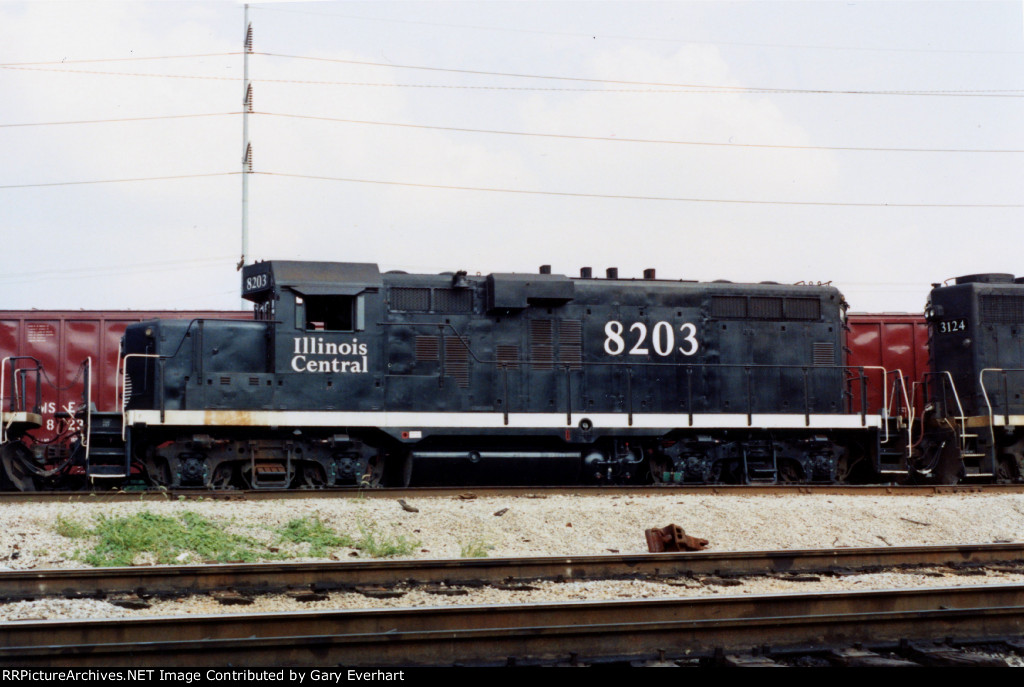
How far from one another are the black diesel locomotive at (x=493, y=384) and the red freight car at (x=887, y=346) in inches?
129

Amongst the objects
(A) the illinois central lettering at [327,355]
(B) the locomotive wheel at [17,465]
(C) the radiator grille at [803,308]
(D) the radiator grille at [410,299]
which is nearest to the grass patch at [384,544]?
(A) the illinois central lettering at [327,355]

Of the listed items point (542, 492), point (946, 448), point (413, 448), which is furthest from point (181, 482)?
point (946, 448)

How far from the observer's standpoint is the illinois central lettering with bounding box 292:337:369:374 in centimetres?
1277

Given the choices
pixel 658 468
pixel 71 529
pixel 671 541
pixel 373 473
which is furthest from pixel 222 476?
pixel 671 541

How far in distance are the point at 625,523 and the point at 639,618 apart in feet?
15.0

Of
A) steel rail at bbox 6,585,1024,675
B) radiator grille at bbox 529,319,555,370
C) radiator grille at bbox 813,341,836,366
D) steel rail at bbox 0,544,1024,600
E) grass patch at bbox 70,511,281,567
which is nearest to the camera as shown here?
steel rail at bbox 6,585,1024,675

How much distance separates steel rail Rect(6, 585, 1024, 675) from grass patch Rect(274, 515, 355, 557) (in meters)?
3.51

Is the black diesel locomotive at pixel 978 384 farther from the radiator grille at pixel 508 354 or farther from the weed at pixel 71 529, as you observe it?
the weed at pixel 71 529

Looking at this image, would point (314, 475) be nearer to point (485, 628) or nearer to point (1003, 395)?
point (485, 628)

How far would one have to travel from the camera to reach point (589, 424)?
1362 centimetres

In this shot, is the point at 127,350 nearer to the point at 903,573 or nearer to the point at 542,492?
the point at 542,492

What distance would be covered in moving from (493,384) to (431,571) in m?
5.99

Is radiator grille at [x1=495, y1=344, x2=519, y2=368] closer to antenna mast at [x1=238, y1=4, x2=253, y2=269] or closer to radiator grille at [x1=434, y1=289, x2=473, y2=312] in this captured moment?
radiator grille at [x1=434, y1=289, x2=473, y2=312]

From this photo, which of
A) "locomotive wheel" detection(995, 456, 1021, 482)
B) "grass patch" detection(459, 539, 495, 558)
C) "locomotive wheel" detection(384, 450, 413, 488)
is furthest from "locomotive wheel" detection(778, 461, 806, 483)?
"grass patch" detection(459, 539, 495, 558)
